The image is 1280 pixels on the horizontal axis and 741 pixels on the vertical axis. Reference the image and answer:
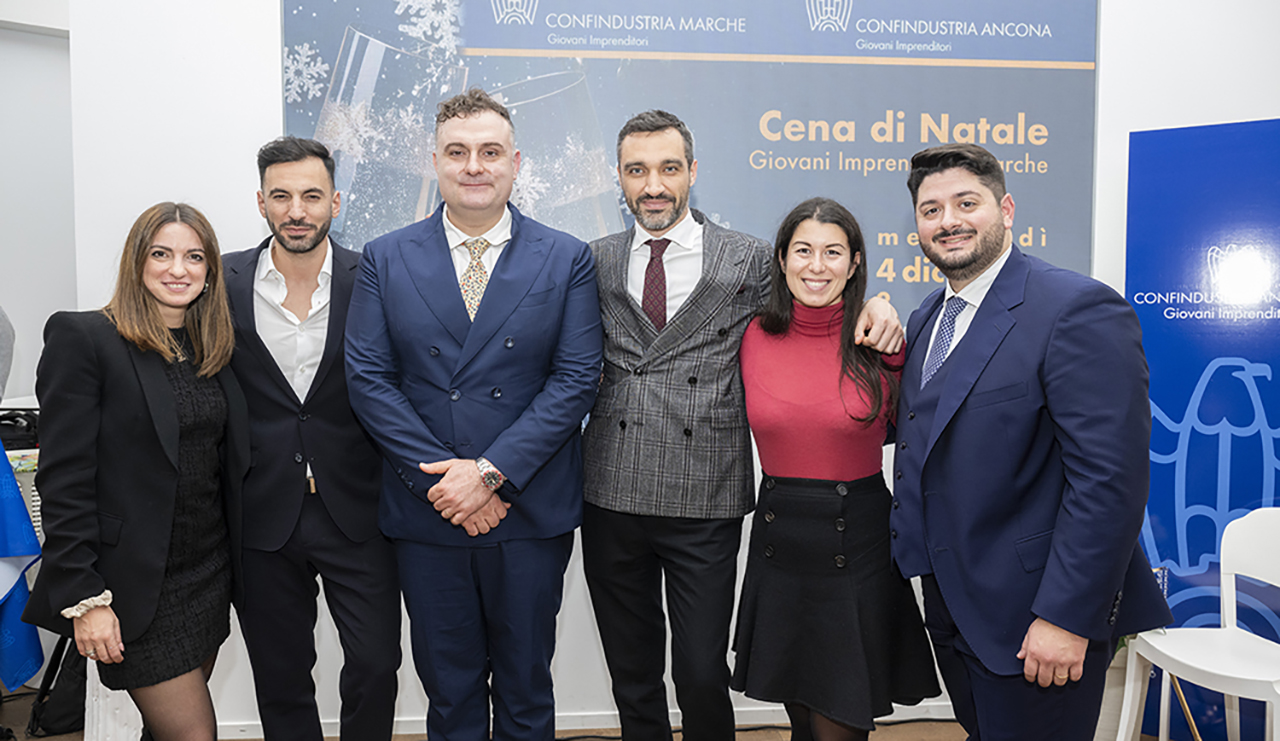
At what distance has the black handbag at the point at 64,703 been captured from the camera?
10.0 ft

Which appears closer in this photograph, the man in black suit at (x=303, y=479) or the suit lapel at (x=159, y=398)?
the suit lapel at (x=159, y=398)

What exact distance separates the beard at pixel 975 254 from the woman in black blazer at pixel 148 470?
188 cm

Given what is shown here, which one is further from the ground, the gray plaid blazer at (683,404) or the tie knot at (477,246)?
the tie knot at (477,246)

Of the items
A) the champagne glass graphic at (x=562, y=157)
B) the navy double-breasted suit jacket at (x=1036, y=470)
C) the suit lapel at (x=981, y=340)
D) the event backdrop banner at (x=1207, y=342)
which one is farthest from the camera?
the champagne glass graphic at (x=562, y=157)

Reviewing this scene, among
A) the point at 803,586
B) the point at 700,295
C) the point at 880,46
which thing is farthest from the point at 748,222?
the point at 803,586

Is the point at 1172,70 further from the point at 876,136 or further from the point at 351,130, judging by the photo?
the point at 351,130

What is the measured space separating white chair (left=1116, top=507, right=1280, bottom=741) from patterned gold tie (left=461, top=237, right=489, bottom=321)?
7.98 ft

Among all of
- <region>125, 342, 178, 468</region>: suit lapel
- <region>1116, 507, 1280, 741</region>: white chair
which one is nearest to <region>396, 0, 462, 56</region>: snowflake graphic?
<region>125, 342, 178, 468</region>: suit lapel

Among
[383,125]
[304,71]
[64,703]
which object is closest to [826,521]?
[383,125]

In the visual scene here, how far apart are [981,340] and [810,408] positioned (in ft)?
1.50

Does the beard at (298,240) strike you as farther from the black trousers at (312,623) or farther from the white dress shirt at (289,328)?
the black trousers at (312,623)

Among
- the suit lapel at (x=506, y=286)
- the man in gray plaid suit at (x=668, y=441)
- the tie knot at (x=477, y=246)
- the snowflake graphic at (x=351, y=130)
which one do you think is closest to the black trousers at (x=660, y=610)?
the man in gray plaid suit at (x=668, y=441)

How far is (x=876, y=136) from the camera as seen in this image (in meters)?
3.11

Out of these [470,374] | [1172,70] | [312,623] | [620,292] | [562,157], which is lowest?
[312,623]
